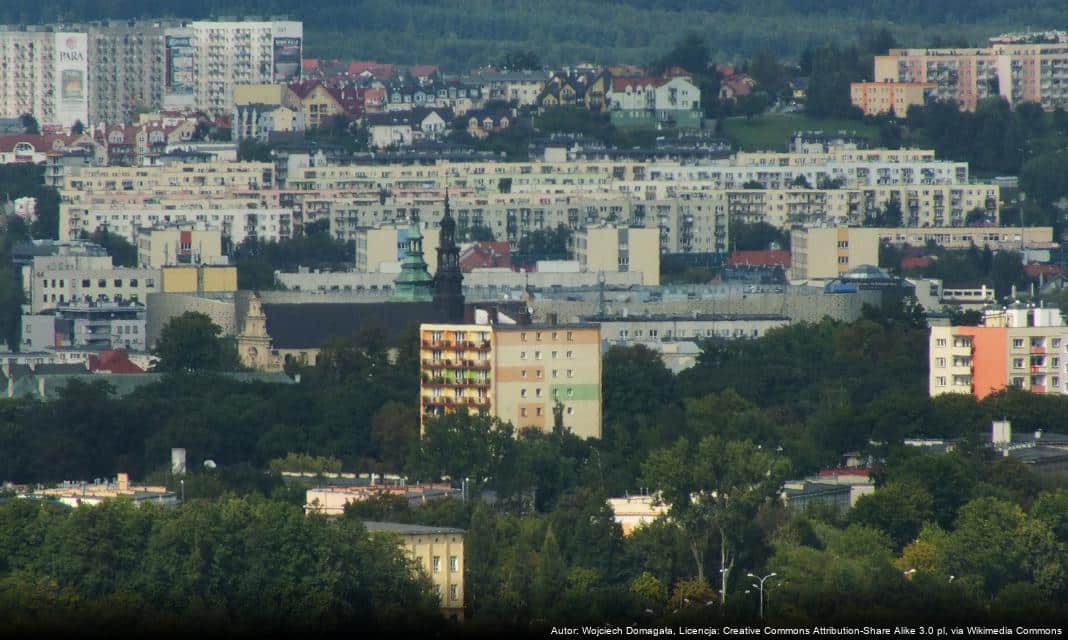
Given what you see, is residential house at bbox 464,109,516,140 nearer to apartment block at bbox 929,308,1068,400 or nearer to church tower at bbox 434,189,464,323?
church tower at bbox 434,189,464,323

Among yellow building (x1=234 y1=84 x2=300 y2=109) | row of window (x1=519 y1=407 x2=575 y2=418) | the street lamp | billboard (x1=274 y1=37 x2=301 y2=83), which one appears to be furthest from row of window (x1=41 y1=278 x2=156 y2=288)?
the street lamp

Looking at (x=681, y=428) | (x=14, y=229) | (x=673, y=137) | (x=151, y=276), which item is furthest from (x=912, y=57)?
(x=681, y=428)

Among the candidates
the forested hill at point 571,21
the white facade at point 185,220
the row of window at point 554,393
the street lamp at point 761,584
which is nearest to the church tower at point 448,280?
the row of window at point 554,393

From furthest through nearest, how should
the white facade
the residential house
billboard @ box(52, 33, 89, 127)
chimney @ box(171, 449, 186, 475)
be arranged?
1. billboard @ box(52, 33, 89, 127)
2. the residential house
3. the white facade
4. chimney @ box(171, 449, 186, 475)

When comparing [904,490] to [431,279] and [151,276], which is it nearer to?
[431,279]

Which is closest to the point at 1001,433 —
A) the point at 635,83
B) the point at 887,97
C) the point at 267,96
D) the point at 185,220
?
the point at 185,220
